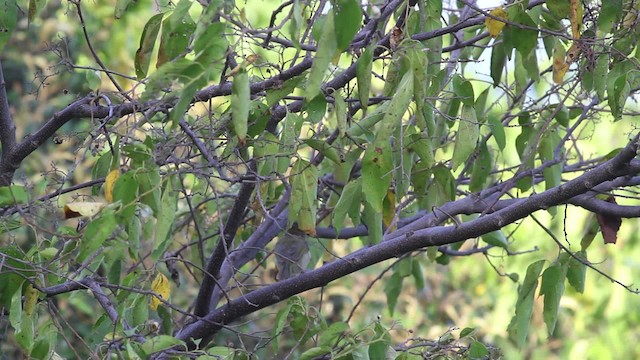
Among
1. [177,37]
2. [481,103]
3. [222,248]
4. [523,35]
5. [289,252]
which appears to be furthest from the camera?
[289,252]

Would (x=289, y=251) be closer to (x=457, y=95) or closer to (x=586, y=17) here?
(x=457, y=95)

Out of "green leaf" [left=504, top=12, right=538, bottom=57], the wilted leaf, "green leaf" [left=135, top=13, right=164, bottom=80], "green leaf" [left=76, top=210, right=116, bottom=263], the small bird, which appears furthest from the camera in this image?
the small bird

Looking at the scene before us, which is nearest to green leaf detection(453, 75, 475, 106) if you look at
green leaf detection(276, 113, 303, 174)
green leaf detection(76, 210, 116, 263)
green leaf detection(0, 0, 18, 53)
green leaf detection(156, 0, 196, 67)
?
green leaf detection(276, 113, 303, 174)

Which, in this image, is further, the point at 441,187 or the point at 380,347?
the point at 441,187

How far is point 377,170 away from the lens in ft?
4.63

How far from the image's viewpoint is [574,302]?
5.02 meters

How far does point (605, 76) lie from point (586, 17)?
0.24 metres

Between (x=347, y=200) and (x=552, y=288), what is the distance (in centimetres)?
53

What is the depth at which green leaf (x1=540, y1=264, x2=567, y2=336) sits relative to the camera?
73.1 inches

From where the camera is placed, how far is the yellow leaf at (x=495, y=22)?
164 centimetres

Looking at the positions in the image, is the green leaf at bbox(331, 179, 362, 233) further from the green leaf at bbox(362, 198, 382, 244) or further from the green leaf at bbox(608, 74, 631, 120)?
the green leaf at bbox(608, 74, 631, 120)

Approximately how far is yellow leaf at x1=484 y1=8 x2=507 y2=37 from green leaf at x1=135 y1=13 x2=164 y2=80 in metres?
0.60

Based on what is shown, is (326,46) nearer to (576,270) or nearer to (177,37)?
(177,37)

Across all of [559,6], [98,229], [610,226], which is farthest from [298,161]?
[610,226]
